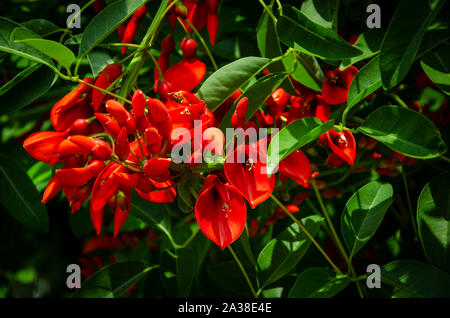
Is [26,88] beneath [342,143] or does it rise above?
above

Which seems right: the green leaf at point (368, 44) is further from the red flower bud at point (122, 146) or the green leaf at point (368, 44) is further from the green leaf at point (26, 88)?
the green leaf at point (26, 88)

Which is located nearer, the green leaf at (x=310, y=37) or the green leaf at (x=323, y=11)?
the green leaf at (x=310, y=37)

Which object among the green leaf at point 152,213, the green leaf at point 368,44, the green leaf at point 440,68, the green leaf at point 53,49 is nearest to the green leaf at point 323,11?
the green leaf at point 368,44

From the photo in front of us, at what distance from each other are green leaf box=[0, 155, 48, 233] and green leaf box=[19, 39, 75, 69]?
396mm

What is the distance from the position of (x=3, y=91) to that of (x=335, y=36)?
55 centimetres

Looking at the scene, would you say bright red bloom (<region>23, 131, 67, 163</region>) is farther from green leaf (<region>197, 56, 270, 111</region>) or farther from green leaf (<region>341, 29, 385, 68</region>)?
green leaf (<region>341, 29, 385, 68</region>)

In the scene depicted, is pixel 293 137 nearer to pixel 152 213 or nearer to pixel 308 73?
pixel 308 73

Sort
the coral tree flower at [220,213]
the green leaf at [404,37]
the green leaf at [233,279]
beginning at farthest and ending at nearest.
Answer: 1. the green leaf at [233,279]
2. the coral tree flower at [220,213]
3. the green leaf at [404,37]

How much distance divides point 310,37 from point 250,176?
0.23m

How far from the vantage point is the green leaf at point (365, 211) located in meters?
0.86

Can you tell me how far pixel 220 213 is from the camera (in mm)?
773

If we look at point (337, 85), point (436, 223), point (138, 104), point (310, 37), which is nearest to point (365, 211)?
point (436, 223)

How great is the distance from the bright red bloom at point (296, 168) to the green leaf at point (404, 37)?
0.58 feet
